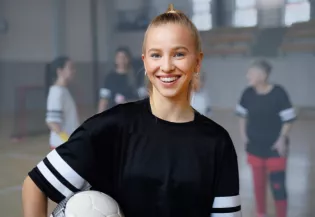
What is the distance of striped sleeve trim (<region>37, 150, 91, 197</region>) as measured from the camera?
0.70m

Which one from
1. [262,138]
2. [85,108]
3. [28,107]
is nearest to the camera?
[262,138]

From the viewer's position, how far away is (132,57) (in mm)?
2457

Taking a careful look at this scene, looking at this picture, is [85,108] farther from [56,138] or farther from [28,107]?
[28,107]

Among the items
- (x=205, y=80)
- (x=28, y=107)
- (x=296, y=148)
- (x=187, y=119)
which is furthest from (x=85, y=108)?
(x=187, y=119)

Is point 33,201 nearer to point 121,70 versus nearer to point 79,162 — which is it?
point 79,162

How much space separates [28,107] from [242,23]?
4.73ft

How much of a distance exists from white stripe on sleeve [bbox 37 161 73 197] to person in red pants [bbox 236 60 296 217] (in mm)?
1496

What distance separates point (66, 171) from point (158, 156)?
155mm

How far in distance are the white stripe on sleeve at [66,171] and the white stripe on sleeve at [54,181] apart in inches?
0.5

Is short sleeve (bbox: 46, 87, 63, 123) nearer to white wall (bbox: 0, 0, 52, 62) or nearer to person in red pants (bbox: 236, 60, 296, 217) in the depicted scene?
white wall (bbox: 0, 0, 52, 62)

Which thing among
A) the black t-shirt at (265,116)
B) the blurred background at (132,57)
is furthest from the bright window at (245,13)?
the black t-shirt at (265,116)

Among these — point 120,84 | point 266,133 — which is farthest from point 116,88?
point 266,133

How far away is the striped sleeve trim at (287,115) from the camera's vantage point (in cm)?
207

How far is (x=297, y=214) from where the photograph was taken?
212 cm
